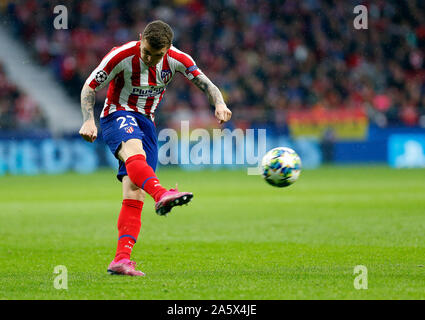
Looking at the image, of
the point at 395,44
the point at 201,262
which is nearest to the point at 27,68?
the point at 395,44

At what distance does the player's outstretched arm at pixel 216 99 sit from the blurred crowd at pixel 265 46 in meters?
18.3

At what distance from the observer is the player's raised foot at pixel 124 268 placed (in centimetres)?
641

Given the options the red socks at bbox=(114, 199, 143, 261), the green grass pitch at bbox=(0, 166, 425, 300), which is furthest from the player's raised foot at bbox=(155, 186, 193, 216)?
the red socks at bbox=(114, 199, 143, 261)

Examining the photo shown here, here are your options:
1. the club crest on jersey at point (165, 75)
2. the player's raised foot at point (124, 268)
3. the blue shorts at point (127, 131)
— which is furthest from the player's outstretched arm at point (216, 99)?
the player's raised foot at point (124, 268)

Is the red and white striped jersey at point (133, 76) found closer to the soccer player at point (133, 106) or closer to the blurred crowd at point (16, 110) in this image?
the soccer player at point (133, 106)

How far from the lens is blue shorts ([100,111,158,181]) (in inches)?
258

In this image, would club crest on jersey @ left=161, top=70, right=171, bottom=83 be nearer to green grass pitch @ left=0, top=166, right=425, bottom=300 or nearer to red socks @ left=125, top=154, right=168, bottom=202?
red socks @ left=125, top=154, right=168, bottom=202

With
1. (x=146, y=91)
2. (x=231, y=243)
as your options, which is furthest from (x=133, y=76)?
(x=231, y=243)

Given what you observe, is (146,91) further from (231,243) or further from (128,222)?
(231,243)

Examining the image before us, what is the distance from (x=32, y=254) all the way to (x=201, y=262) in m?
1.87

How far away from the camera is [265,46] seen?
93.5 feet
